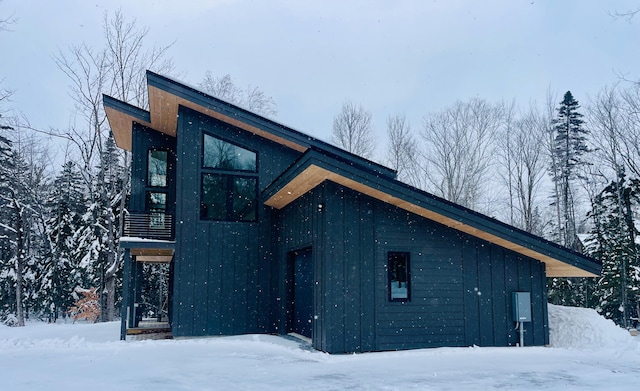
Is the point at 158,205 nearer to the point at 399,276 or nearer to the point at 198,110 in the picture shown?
the point at 198,110

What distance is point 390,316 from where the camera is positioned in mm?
9734

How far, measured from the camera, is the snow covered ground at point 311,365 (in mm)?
6531

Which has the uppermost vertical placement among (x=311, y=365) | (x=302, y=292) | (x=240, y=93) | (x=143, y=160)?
(x=240, y=93)

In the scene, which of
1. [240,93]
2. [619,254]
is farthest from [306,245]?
[240,93]

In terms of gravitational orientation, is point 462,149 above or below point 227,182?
above

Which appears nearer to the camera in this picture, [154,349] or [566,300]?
[154,349]

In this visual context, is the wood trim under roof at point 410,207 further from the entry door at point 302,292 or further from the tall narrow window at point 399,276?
the entry door at point 302,292

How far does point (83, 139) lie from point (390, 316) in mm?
16265

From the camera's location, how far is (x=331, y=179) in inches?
379

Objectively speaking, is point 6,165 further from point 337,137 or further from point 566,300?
point 566,300

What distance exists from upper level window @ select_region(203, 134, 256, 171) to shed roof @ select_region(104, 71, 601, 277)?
1.82ft

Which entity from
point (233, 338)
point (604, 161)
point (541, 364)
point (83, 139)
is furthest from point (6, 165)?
point (604, 161)

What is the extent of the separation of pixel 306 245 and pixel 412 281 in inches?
89.1

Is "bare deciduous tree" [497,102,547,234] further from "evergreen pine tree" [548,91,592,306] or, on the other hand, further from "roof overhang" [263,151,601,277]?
"roof overhang" [263,151,601,277]
